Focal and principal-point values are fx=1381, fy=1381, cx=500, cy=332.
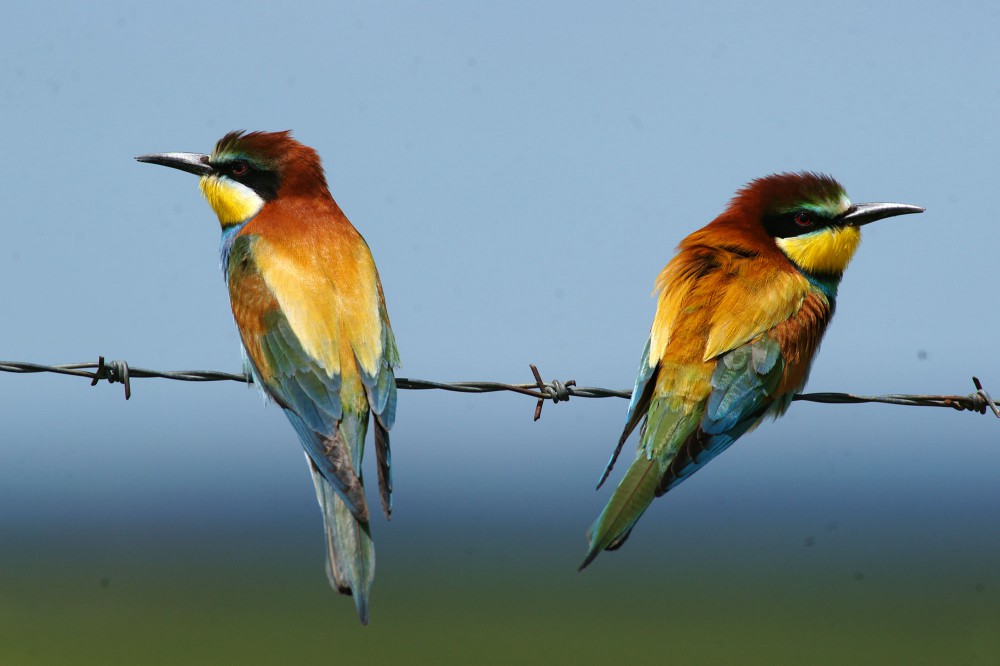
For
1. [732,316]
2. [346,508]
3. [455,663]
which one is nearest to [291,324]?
[346,508]

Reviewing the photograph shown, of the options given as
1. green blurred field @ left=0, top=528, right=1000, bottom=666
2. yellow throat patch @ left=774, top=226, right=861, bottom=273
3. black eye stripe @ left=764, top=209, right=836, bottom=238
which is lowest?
green blurred field @ left=0, top=528, right=1000, bottom=666

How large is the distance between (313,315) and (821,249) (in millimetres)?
1608

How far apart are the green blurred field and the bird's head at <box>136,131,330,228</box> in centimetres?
1476

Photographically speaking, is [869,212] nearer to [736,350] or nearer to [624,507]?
[736,350]

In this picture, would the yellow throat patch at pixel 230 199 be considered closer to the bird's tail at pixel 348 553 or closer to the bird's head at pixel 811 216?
the bird's tail at pixel 348 553

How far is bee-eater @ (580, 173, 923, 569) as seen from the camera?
379 centimetres

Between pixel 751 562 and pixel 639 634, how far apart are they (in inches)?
496

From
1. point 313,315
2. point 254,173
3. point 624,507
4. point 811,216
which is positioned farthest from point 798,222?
point 254,173

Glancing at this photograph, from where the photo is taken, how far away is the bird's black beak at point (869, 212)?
4.39 metres

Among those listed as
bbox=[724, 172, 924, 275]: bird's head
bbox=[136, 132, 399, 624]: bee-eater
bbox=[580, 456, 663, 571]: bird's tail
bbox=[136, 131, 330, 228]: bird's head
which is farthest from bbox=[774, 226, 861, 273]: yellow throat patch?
bbox=[136, 131, 330, 228]: bird's head

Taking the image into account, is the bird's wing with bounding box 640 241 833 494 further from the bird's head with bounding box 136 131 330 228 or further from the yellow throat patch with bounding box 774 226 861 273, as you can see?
the bird's head with bounding box 136 131 330 228

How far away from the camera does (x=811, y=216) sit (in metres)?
4.36

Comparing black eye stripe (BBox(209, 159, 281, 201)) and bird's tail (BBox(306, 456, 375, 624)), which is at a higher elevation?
black eye stripe (BBox(209, 159, 281, 201))

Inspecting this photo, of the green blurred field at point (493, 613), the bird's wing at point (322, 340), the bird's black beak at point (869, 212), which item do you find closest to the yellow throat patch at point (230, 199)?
the bird's wing at point (322, 340)
